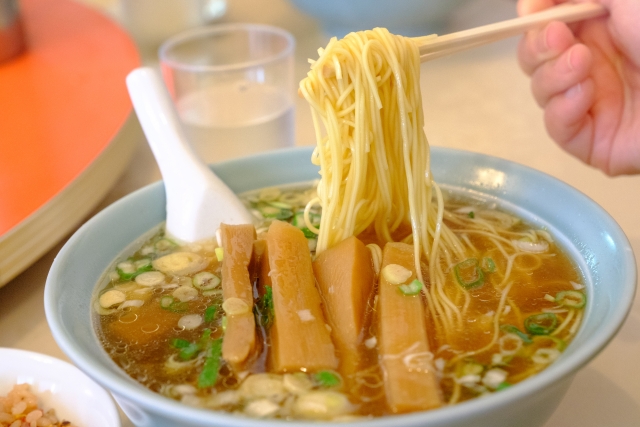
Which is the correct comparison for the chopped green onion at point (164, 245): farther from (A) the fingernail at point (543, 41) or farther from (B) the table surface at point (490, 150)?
(A) the fingernail at point (543, 41)

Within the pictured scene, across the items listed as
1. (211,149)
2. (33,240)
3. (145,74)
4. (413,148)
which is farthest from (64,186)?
(413,148)

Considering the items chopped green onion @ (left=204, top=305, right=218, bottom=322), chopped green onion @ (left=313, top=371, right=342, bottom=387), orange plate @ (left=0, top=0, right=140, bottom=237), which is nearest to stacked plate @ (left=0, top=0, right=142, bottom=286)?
orange plate @ (left=0, top=0, right=140, bottom=237)

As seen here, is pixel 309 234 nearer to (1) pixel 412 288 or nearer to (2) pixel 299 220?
(2) pixel 299 220

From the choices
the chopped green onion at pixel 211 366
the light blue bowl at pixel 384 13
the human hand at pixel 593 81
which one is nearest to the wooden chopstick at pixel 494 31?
the human hand at pixel 593 81

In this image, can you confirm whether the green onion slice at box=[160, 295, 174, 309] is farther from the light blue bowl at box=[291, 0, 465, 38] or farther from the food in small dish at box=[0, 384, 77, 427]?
the light blue bowl at box=[291, 0, 465, 38]

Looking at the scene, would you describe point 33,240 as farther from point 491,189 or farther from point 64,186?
point 491,189

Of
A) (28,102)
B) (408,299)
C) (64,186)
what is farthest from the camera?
(28,102)
